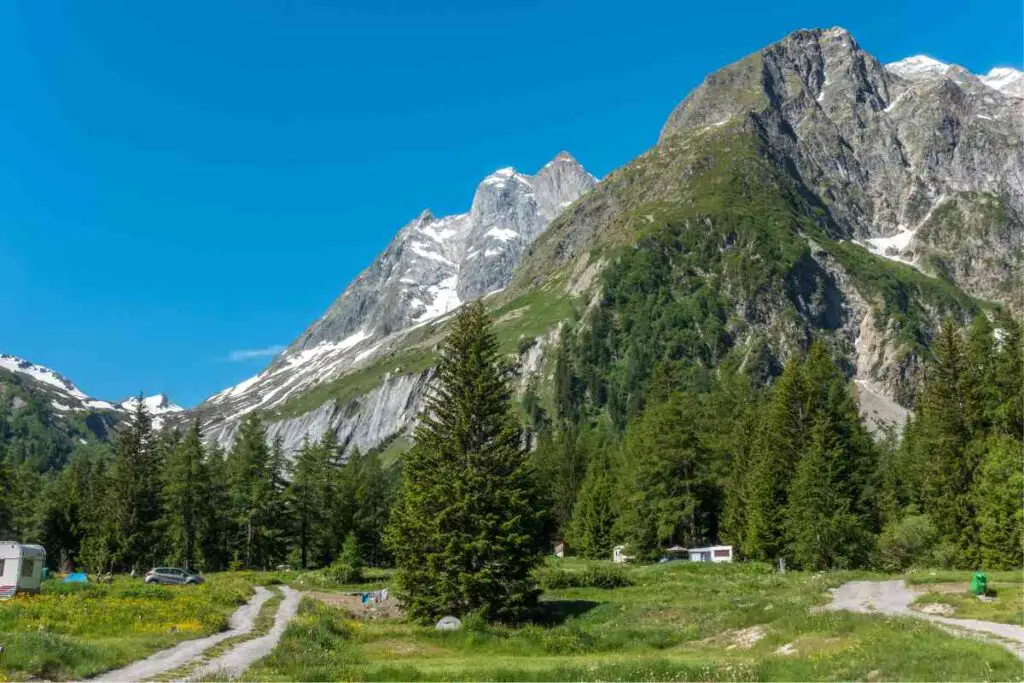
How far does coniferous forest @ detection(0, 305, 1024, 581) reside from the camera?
4459 cm

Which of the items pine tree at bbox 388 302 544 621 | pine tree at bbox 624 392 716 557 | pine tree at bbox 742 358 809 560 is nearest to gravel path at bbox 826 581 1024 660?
pine tree at bbox 388 302 544 621

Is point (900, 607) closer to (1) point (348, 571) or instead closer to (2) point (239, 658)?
(2) point (239, 658)

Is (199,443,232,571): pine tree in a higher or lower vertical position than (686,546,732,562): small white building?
higher

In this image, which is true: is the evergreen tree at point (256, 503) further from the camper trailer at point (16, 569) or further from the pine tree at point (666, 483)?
the camper trailer at point (16, 569)

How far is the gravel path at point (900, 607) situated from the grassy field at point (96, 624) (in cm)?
2657

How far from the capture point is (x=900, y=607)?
3394cm

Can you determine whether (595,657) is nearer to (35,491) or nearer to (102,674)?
(102,674)

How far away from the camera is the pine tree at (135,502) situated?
7931 centimetres

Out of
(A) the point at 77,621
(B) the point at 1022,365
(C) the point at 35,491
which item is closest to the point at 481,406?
(A) the point at 77,621

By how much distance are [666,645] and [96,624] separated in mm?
24711

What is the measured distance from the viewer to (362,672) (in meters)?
23.2

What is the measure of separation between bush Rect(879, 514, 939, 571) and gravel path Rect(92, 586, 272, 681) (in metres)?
47.1

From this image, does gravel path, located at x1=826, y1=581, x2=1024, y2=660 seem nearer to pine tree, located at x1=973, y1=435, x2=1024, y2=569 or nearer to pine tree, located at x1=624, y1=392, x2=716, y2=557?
pine tree, located at x1=973, y1=435, x2=1024, y2=569

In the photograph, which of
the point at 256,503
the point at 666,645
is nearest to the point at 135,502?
the point at 256,503
